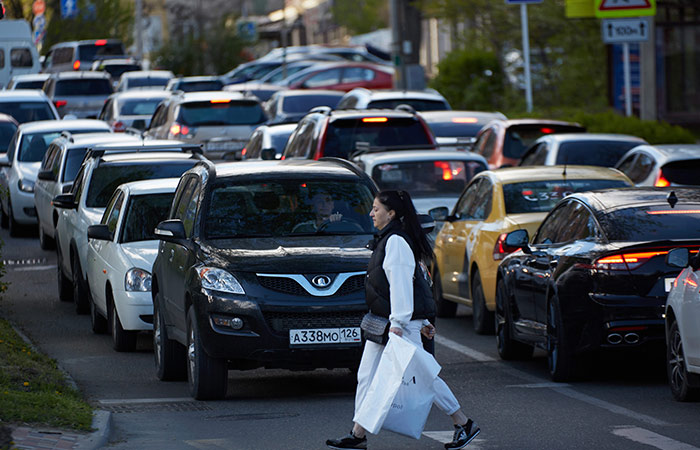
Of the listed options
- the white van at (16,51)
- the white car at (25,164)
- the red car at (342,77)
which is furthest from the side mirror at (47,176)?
the white van at (16,51)

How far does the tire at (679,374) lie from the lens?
10.6 m

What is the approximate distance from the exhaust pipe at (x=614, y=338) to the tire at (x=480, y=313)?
138 inches

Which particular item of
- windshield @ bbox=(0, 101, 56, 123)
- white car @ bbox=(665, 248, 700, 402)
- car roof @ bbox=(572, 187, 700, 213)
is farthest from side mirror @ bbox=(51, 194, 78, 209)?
windshield @ bbox=(0, 101, 56, 123)

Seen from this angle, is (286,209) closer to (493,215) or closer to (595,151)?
(493,215)

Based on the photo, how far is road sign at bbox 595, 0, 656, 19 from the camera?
2586 cm

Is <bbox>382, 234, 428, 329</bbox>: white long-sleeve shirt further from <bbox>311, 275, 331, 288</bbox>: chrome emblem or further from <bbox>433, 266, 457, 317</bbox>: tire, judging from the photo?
<bbox>433, 266, 457, 317</bbox>: tire

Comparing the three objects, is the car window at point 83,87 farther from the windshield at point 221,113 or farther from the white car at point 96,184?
the white car at point 96,184

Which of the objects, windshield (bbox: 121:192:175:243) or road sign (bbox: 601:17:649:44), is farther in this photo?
road sign (bbox: 601:17:649:44)

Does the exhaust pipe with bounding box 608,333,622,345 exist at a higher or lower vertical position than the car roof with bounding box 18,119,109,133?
lower

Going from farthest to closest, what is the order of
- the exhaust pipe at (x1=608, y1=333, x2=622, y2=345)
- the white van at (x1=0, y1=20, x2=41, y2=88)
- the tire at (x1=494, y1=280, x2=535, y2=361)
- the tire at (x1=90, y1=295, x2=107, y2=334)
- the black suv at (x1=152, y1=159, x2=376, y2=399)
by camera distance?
the white van at (x1=0, y1=20, x2=41, y2=88) < the tire at (x1=90, y1=295, x2=107, y2=334) < the tire at (x1=494, y1=280, x2=535, y2=361) < the exhaust pipe at (x1=608, y1=333, x2=622, y2=345) < the black suv at (x1=152, y1=159, x2=376, y2=399)

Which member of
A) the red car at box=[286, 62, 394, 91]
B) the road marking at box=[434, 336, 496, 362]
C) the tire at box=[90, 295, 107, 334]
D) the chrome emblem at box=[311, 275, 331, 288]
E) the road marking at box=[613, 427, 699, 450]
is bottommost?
the red car at box=[286, 62, 394, 91]

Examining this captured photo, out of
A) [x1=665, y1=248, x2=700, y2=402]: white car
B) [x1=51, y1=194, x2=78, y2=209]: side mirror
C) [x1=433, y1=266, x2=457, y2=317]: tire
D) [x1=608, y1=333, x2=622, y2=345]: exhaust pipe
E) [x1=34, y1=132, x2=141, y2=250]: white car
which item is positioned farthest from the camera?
[x1=34, y1=132, x2=141, y2=250]: white car

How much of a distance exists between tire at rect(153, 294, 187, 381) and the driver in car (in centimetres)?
138

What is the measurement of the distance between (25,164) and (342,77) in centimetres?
2372
